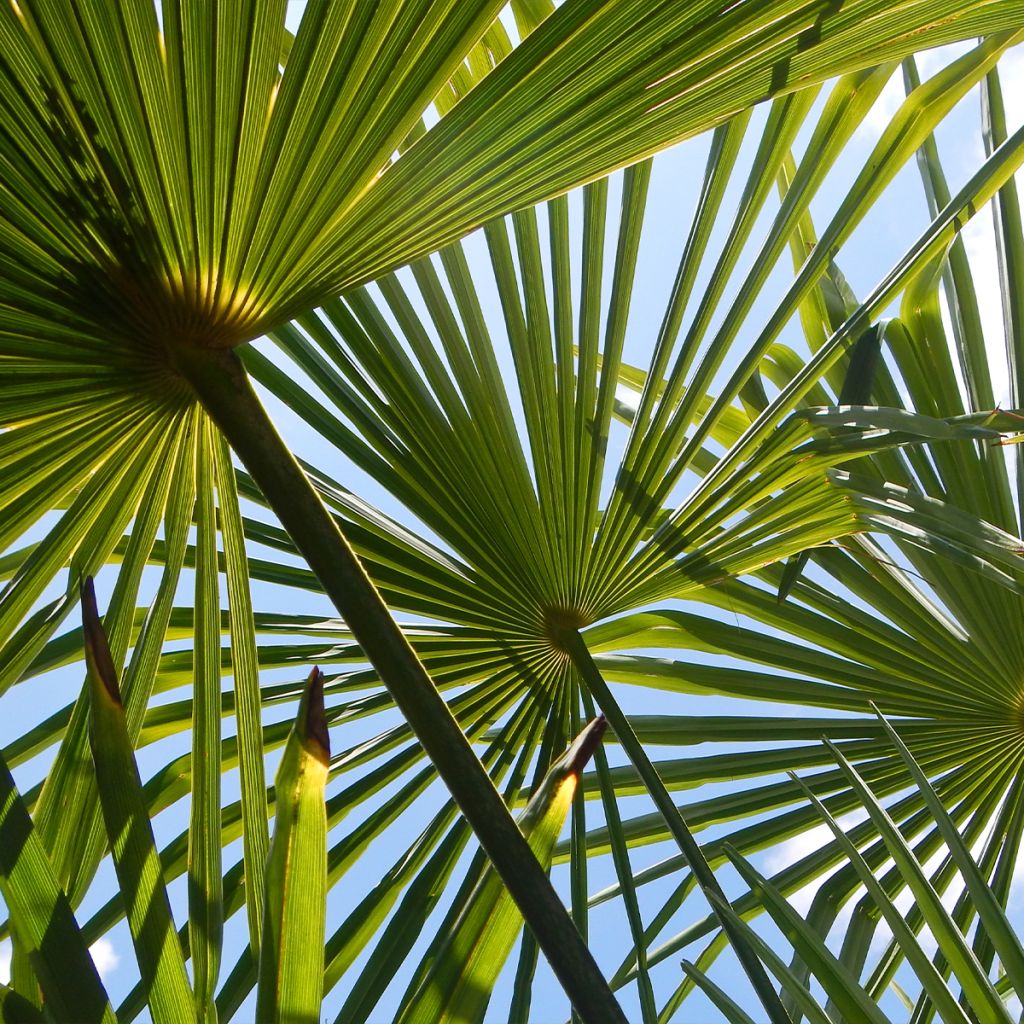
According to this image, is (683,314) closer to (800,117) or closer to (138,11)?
(800,117)

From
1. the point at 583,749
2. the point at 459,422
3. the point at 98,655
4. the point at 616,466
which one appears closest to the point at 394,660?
the point at 583,749

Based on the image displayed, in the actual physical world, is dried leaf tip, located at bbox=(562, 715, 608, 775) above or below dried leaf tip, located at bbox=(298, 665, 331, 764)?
above

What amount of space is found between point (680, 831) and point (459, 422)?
3.32ft

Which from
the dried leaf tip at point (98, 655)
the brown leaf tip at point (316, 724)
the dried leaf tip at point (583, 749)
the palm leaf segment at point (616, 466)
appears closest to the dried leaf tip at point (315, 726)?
the brown leaf tip at point (316, 724)

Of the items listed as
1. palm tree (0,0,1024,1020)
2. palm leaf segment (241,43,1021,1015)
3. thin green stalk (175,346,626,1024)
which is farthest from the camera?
palm leaf segment (241,43,1021,1015)

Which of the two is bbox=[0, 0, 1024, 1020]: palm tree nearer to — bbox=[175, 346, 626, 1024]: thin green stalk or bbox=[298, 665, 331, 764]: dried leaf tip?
bbox=[175, 346, 626, 1024]: thin green stalk

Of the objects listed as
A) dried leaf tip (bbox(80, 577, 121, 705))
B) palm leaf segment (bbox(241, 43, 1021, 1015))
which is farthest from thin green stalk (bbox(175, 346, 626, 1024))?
palm leaf segment (bbox(241, 43, 1021, 1015))

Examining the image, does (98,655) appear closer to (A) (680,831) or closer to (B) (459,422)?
(A) (680,831)

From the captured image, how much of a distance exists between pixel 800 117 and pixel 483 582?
3.96 feet

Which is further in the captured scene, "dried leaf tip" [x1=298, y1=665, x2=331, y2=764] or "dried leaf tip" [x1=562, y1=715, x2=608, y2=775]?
"dried leaf tip" [x1=562, y1=715, x2=608, y2=775]

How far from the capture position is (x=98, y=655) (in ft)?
2.89

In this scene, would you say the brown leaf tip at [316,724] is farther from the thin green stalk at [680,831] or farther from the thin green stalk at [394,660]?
the thin green stalk at [680,831]

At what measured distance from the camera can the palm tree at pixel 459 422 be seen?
129 centimetres

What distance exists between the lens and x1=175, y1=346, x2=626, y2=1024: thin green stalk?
112 cm
